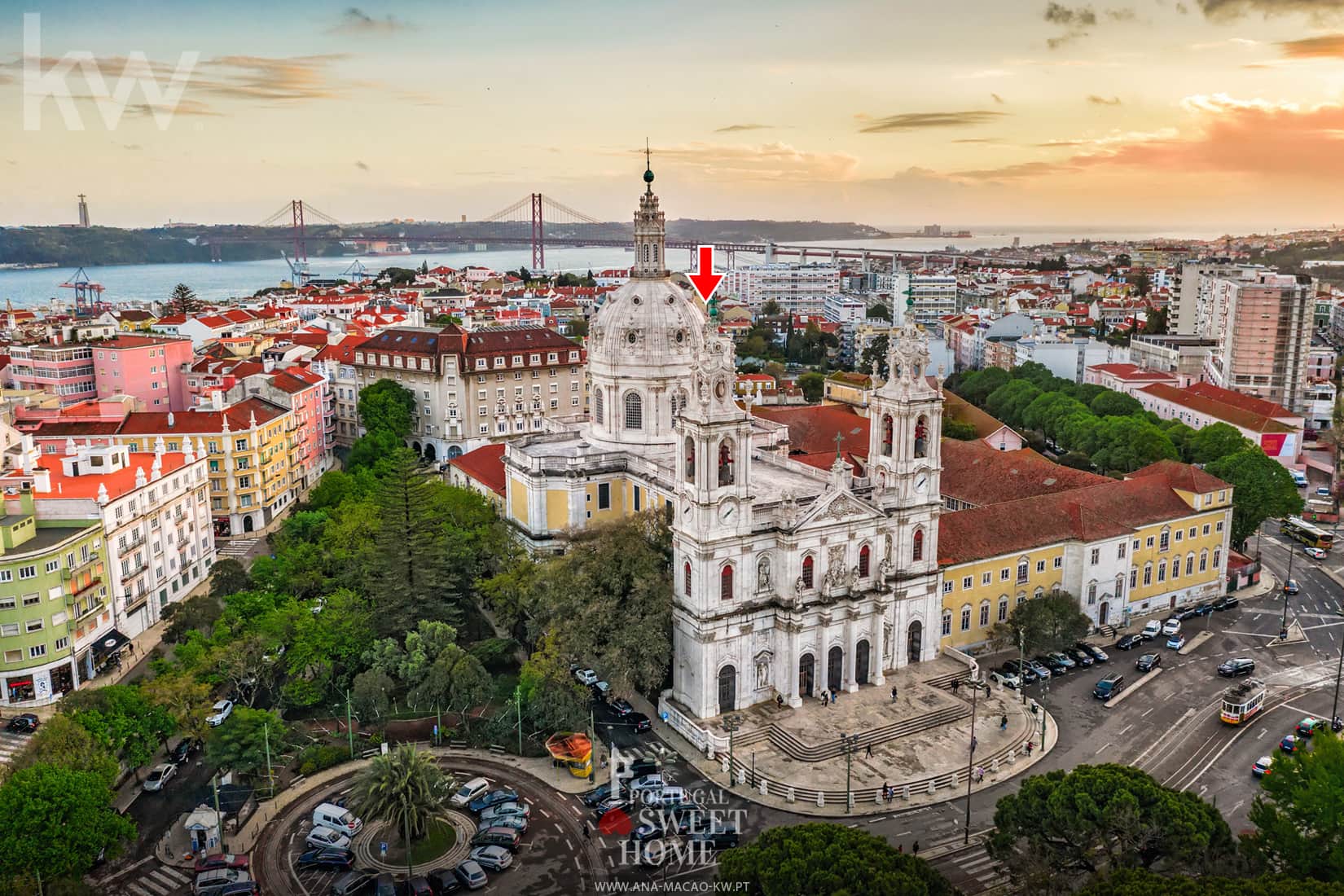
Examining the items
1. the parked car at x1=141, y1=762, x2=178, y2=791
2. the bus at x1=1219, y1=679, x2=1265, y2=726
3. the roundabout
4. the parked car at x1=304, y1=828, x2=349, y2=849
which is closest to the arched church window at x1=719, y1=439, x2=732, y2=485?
the roundabout

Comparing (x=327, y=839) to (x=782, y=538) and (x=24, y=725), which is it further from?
(x=782, y=538)

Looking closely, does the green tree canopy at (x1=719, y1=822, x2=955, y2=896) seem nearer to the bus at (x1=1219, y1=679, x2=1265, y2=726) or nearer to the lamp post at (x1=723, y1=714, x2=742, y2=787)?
the lamp post at (x1=723, y1=714, x2=742, y2=787)

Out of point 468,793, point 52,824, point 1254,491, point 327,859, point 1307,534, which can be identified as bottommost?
point 327,859

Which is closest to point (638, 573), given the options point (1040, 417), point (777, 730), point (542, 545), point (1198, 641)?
point (777, 730)

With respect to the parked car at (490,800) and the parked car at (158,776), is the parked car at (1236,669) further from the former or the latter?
the parked car at (158,776)

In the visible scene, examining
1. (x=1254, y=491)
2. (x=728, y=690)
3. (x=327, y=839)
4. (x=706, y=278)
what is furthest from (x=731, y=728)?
(x=1254, y=491)
